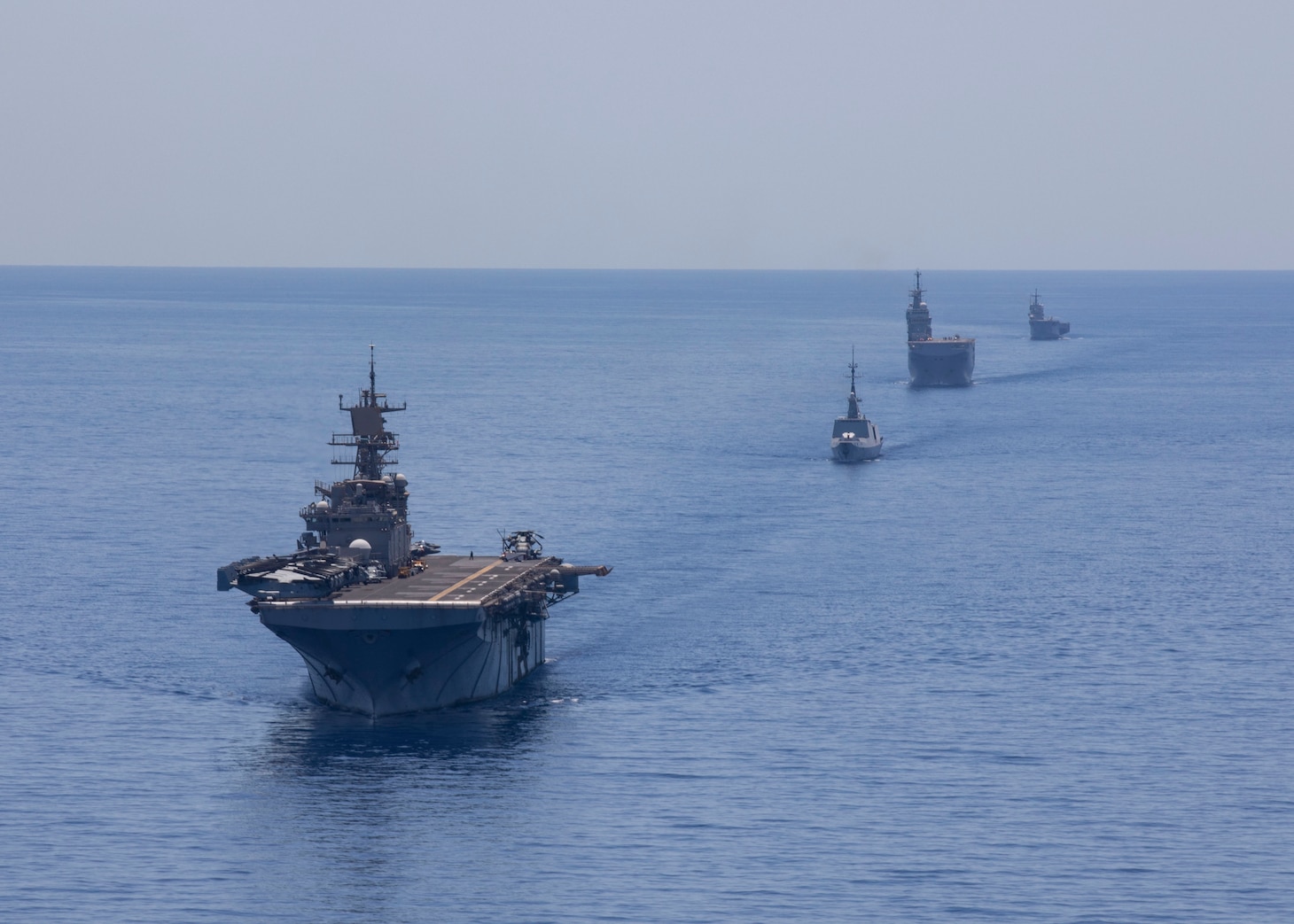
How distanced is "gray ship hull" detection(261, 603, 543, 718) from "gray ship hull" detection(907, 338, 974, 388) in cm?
13413

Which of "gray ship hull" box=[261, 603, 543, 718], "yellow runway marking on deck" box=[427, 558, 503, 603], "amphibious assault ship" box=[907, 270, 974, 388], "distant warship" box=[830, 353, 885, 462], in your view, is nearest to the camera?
"gray ship hull" box=[261, 603, 543, 718]

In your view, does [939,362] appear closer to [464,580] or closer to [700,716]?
[464,580]

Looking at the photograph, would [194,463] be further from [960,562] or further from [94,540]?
[960,562]

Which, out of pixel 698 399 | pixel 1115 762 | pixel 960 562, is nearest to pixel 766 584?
pixel 960 562

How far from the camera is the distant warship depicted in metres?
131

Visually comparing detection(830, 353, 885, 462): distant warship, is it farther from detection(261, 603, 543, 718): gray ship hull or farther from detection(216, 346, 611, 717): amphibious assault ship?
detection(261, 603, 543, 718): gray ship hull

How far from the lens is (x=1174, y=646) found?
7312cm

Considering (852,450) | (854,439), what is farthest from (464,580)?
(854,439)

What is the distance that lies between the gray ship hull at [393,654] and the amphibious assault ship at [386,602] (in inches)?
1.6

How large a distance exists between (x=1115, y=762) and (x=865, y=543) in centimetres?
4069

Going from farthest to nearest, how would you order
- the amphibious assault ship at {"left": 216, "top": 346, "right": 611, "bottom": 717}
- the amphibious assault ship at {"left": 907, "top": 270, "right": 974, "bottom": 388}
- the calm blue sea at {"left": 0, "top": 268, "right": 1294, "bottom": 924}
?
the amphibious assault ship at {"left": 907, "top": 270, "right": 974, "bottom": 388}
the amphibious assault ship at {"left": 216, "top": 346, "right": 611, "bottom": 717}
the calm blue sea at {"left": 0, "top": 268, "right": 1294, "bottom": 924}

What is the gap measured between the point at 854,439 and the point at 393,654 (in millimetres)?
74746

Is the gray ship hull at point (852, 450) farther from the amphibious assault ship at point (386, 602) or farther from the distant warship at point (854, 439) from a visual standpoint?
the amphibious assault ship at point (386, 602)

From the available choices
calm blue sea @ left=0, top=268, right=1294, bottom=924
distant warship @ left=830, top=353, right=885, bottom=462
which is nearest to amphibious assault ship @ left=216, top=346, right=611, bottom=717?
calm blue sea @ left=0, top=268, right=1294, bottom=924
